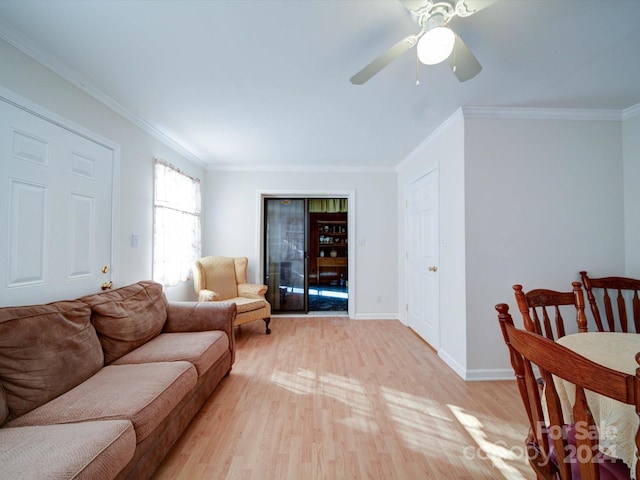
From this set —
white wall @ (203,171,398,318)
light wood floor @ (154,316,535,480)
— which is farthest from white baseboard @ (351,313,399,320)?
light wood floor @ (154,316,535,480)

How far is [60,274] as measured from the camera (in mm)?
1766

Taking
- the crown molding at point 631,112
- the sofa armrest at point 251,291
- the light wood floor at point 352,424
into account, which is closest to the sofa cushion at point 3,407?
the light wood floor at point 352,424

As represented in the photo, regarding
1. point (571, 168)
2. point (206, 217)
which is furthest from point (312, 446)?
point (206, 217)

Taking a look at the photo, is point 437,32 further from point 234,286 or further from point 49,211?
point 234,286

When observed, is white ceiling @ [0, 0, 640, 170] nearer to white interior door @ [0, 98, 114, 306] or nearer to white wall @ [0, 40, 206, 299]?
white wall @ [0, 40, 206, 299]

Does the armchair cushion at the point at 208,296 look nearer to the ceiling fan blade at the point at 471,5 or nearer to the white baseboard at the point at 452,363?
the white baseboard at the point at 452,363

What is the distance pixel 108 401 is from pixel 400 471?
152cm

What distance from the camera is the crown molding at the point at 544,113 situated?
2.35 metres

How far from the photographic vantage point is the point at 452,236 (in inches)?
101

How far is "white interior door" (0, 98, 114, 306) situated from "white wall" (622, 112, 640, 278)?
451cm

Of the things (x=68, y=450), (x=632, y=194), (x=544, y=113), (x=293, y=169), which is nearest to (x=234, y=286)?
(x=293, y=169)

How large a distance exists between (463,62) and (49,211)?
8.70 feet

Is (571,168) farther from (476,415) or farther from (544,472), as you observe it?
(544,472)

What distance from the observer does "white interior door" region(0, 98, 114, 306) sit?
58.5 inches
